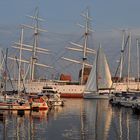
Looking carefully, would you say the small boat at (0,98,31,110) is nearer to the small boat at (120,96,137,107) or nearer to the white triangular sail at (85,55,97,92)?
the small boat at (120,96,137,107)

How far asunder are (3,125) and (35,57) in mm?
102701

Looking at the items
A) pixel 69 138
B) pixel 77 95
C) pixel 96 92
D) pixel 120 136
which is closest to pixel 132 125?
pixel 120 136

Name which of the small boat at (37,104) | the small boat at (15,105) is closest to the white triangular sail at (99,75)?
the small boat at (37,104)

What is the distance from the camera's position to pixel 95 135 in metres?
44.9

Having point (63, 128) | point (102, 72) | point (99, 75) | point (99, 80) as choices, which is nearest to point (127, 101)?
point (63, 128)

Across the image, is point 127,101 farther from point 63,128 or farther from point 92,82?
point 92,82

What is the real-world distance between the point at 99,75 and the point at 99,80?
4.96 ft

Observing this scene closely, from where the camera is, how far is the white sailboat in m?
136

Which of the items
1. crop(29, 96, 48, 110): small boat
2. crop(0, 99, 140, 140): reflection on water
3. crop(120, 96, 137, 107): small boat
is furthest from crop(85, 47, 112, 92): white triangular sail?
crop(0, 99, 140, 140): reflection on water

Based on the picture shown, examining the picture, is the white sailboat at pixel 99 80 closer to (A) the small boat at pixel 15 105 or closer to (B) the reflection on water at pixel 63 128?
(A) the small boat at pixel 15 105

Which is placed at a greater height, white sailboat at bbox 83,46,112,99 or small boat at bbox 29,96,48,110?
white sailboat at bbox 83,46,112,99

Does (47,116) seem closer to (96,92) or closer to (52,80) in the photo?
(96,92)

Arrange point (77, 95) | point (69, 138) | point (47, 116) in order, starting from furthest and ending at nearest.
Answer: point (77, 95), point (47, 116), point (69, 138)

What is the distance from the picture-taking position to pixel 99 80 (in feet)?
456
